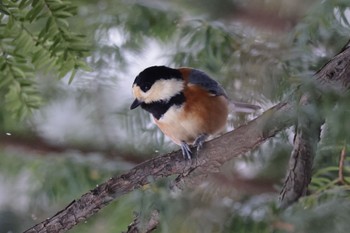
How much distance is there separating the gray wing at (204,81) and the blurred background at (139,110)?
11mm

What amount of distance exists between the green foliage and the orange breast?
10.2 inches

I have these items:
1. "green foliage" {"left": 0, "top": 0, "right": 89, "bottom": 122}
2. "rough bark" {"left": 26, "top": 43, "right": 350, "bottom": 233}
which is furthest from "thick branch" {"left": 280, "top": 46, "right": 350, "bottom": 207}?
"green foliage" {"left": 0, "top": 0, "right": 89, "bottom": 122}

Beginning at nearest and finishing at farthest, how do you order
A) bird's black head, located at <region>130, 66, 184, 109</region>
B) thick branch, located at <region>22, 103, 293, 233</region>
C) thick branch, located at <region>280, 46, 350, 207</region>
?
thick branch, located at <region>280, 46, 350, 207</region>
thick branch, located at <region>22, 103, 293, 233</region>
bird's black head, located at <region>130, 66, 184, 109</region>

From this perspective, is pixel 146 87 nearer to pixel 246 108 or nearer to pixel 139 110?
pixel 139 110

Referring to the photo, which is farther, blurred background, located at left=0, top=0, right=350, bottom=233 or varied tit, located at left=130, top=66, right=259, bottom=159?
varied tit, located at left=130, top=66, right=259, bottom=159

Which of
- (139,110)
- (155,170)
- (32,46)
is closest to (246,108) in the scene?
(155,170)

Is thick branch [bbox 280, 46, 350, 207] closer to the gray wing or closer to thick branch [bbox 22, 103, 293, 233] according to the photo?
thick branch [bbox 22, 103, 293, 233]

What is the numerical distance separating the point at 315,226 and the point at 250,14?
0.43 meters

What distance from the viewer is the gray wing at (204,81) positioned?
840 millimetres

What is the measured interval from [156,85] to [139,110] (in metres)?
0.09

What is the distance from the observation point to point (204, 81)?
2.78 feet

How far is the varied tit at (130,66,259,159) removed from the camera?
0.83 metres

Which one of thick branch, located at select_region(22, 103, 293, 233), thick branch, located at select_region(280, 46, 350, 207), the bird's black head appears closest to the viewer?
thick branch, located at select_region(280, 46, 350, 207)

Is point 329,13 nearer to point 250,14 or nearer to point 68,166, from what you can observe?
point 250,14
